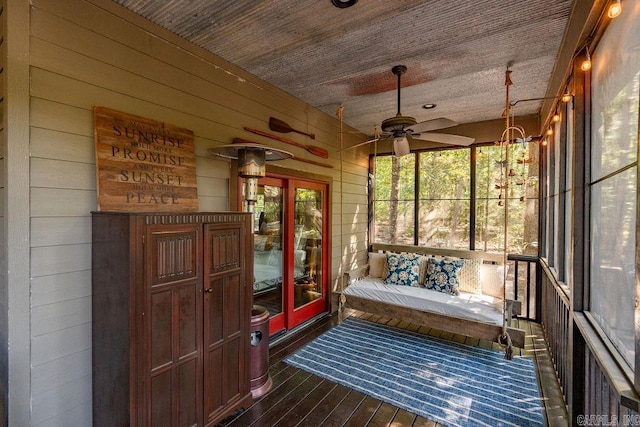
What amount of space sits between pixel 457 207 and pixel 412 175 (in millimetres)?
912

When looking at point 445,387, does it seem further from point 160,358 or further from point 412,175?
point 412,175

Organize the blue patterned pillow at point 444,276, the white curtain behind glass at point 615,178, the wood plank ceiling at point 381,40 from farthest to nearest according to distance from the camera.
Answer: the blue patterned pillow at point 444,276
the wood plank ceiling at point 381,40
the white curtain behind glass at point 615,178

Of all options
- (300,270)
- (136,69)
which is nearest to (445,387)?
(300,270)

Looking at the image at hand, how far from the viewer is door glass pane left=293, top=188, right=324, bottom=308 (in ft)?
13.2

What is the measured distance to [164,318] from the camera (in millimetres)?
1804

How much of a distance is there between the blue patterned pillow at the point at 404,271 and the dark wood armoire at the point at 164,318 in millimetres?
2734

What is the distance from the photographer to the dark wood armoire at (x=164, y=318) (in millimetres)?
1687

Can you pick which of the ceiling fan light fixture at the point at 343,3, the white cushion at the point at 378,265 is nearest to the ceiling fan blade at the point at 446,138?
the ceiling fan light fixture at the point at 343,3

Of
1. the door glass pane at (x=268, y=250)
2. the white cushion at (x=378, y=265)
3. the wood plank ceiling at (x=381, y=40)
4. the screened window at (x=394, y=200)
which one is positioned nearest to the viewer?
the wood plank ceiling at (x=381, y=40)

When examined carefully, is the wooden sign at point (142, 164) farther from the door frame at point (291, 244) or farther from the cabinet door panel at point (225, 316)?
the door frame at point (291, 244)

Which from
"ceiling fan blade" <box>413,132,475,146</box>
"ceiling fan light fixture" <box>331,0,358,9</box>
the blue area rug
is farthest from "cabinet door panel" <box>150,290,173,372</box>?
"ceiling fan blade" <box>413,132,475,146</box>

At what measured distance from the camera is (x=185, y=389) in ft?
6.27

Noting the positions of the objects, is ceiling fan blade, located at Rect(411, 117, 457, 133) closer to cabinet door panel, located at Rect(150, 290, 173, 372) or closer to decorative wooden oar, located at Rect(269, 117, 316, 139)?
decorative wooden oar, located at Rect(269, 117, 316, 139)

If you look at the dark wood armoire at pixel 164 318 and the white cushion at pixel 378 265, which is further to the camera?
the white cushion at pixel 378 265
